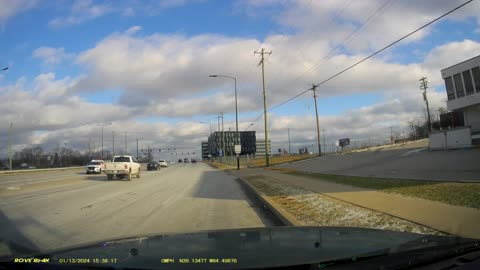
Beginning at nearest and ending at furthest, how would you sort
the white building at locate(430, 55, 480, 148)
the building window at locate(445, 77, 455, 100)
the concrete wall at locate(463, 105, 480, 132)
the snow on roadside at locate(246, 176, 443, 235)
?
the snow on roadside at locate(246, 176, 443, 235)
the white building at locate(430, 55, 480, 148)
the concrete wall at locate(463, 105, 480, 132)
the building window at locate(445, 77, 455, 100)

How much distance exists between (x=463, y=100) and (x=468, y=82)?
2.28 metres

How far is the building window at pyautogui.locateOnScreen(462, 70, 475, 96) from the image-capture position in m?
46.9

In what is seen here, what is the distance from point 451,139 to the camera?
4200 centimetres

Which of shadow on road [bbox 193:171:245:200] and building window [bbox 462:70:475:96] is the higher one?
building window [bbox 462:70:475:96]

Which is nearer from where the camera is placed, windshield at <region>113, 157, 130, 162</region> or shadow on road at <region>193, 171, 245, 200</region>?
shadow on road at <region>193, 171, 245, 200</region>

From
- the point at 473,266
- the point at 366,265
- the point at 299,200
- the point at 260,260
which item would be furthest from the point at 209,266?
the point at 299,200

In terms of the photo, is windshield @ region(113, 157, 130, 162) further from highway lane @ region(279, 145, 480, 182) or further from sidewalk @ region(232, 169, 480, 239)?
sidewalk @ region(232, 169, 480, 239)

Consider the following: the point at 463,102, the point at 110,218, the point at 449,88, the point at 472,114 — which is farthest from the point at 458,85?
the point at 110,218

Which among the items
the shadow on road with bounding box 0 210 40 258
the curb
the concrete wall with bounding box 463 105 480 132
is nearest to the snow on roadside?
the curb

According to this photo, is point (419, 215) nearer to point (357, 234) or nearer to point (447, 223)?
point (447, 223)

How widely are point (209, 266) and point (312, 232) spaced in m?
2.42

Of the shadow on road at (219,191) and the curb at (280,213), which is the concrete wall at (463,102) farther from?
the curb at (280,213)

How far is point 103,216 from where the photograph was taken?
12078 mm

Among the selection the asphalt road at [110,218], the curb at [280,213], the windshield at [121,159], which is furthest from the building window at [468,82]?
the curb at [280,213]
